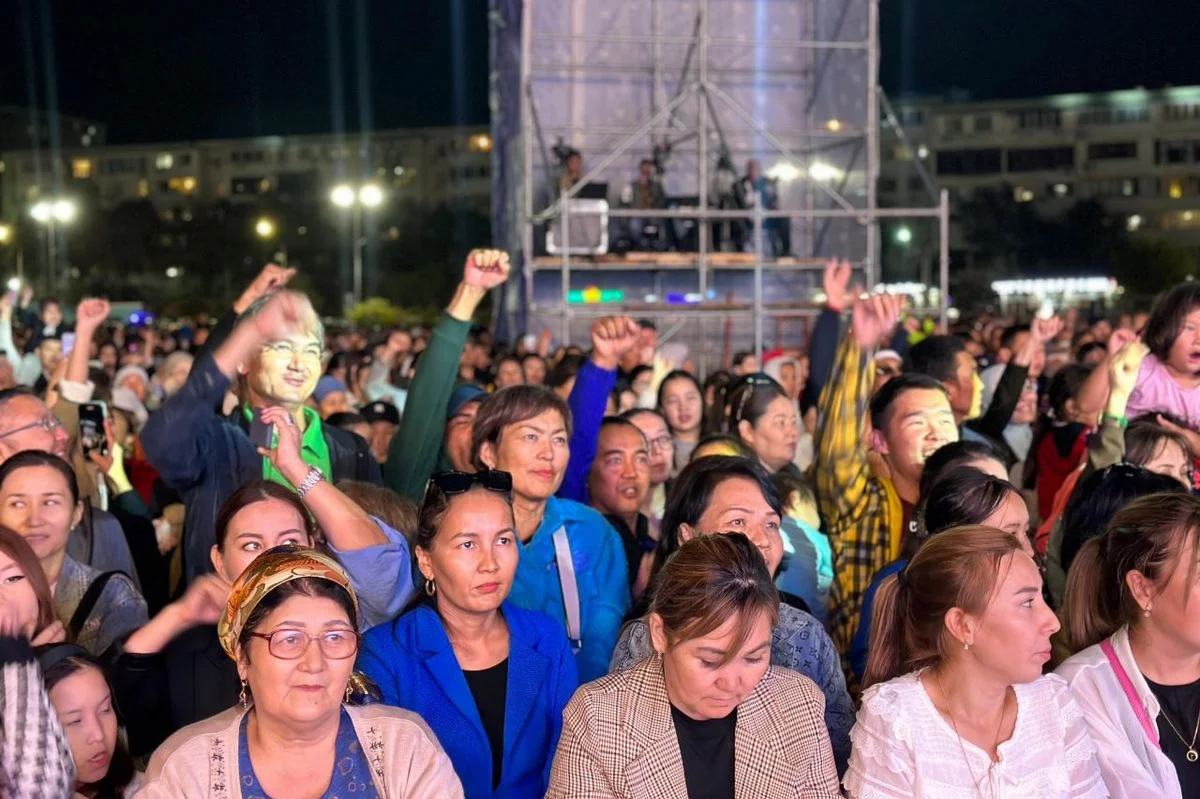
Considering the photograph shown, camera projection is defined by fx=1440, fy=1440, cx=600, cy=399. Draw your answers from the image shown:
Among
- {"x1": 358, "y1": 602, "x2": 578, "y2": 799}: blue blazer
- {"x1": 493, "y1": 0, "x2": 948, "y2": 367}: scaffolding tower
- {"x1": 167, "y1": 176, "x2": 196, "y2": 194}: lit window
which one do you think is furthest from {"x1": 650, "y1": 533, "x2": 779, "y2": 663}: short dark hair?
{"x1": 167, "y1": 176, "x2": 196, "y2": 194}: lit window

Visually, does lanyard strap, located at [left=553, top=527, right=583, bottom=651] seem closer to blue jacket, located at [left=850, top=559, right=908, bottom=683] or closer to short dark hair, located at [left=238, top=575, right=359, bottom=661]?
blue jacket, located at [left=850, top=559, right=908, bottom=683]

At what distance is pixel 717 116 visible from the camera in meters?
17.7

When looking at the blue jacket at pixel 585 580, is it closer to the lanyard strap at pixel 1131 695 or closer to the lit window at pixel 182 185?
the lanyard strap at pixel 1131 695

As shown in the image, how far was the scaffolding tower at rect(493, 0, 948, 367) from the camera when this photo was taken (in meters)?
17.3

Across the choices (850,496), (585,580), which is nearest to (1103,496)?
(850,496)

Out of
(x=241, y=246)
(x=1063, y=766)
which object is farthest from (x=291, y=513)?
(x=241, y=246)

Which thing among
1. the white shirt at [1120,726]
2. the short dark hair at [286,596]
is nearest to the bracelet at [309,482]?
the short dark hair at [286,596]

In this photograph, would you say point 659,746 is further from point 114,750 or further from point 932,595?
point 114,750

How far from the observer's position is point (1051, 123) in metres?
63.2

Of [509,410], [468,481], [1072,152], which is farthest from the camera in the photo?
[1072,152]

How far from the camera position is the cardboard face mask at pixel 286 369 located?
4.69m

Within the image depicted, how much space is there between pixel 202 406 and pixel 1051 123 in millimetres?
63541

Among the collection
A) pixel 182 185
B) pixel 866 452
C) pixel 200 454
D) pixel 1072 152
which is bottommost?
pixel 866 452

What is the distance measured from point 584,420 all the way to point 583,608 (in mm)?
1054
